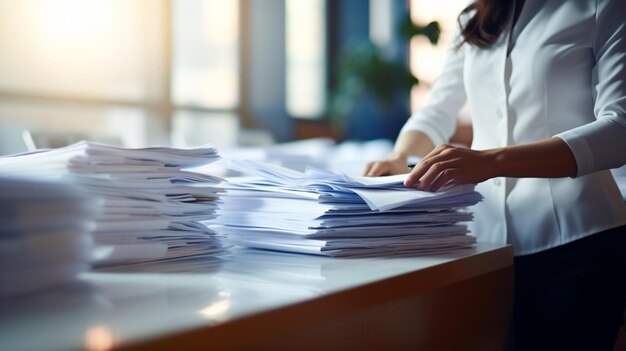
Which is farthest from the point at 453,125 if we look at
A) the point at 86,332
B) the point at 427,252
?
the point at 86,332

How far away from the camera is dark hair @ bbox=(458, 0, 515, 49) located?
1.26m

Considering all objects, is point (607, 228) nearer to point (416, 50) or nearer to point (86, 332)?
point (86, 332)

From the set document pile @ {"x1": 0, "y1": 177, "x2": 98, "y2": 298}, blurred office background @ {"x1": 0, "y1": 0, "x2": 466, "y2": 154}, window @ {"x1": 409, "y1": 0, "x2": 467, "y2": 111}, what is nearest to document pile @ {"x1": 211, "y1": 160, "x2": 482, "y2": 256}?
document pile @ {"x1": 0, "y1": 177, "x2": 98, "y2": 298}

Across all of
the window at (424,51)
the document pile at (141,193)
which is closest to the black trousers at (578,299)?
the document pile at (141,193)

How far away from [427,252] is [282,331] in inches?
16.3

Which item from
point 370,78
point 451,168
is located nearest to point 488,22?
point 451,168

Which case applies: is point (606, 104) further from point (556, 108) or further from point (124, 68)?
point (124, 68)

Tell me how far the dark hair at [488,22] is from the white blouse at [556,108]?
0.02m

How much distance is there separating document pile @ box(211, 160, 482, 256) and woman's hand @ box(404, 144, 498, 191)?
0.02 metres

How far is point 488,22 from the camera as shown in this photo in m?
1.27

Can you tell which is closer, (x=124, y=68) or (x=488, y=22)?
(x=488, y=22)

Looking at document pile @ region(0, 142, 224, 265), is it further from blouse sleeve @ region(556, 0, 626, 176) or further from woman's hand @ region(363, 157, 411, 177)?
blouse sleeve @ region(556, 0, 626, 176)

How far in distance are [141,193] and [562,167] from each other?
2.07ft

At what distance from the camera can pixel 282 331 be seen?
1.81 feet
